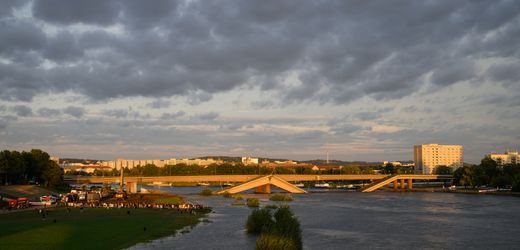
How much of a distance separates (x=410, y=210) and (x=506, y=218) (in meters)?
14.6

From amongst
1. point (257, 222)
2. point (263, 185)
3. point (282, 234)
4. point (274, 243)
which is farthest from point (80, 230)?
point (263, 185)

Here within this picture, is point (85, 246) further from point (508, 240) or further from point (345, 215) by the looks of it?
point (345, 215)

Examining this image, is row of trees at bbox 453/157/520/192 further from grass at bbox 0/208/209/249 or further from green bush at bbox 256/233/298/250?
green bush at bbox 256/233/298/250

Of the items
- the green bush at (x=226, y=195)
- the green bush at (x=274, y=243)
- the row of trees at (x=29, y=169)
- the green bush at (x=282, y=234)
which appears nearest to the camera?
the green bush at (x=274, y=243)

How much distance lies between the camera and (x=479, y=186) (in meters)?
150

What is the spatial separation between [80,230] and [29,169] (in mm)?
74380

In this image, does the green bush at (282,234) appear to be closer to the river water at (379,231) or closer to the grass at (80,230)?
the river water at (379,231)

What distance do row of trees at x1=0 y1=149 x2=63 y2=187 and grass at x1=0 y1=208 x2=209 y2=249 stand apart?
4615 cm

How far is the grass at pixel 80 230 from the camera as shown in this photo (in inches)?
1449

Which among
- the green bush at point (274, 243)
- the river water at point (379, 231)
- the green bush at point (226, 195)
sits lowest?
the river water at point (379, 231)

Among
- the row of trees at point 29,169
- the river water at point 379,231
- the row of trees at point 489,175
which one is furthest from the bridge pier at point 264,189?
the river water at point 379,231

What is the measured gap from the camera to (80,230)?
43.5m

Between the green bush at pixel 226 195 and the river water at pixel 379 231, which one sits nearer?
the river water at pixel 379 231

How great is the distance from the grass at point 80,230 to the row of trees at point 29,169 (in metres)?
46.2
